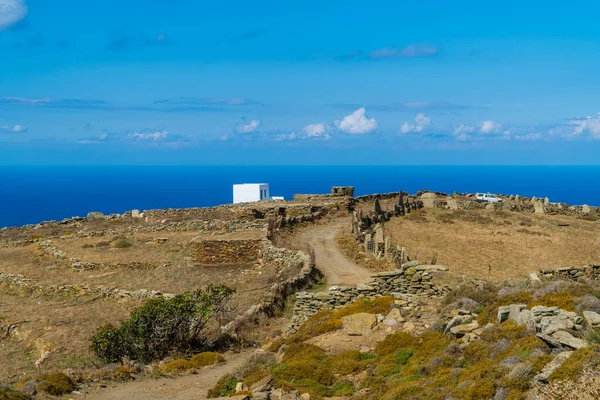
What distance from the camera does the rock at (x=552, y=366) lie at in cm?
842

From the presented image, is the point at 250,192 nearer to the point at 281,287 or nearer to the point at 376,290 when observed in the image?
the point at 281,287

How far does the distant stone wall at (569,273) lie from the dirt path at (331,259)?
22.3 ft

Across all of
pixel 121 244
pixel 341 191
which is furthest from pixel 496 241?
pixel 341 191

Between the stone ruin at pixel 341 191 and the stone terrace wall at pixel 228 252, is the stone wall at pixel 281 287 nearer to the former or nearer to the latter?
the stone terrace wall at pixel 228 252

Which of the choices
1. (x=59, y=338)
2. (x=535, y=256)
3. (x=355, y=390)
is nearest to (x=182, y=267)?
(x=59, y=338)

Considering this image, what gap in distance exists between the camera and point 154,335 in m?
17.7

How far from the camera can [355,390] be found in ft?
38.4

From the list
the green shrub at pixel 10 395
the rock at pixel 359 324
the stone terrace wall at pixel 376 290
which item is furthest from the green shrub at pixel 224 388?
the stone terrace wall at pixel 376 290

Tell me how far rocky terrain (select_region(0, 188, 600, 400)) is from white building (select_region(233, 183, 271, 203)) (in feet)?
100

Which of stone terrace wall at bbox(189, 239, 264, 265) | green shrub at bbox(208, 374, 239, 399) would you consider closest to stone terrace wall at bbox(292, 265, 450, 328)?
green shrub at bbox(208, 374, 239, 399)

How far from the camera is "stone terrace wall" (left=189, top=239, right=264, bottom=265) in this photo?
106 ft

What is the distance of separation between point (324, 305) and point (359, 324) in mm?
4442

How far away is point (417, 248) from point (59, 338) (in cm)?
1917

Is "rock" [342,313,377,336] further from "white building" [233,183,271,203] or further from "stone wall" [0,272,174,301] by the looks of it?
"white building" [233,183,271,203]
